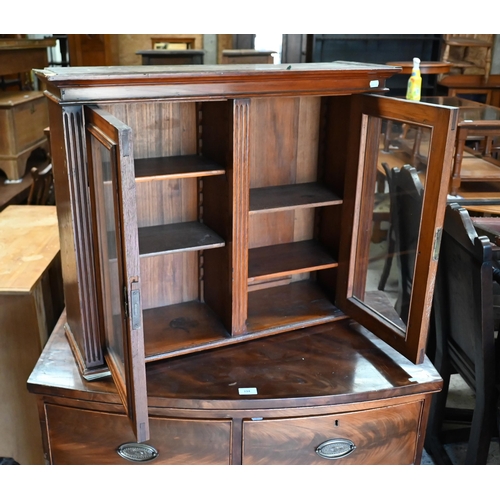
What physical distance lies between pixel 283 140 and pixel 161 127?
370 mm

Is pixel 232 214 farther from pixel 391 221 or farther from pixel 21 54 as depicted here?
pixel 21 54

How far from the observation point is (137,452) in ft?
4.58

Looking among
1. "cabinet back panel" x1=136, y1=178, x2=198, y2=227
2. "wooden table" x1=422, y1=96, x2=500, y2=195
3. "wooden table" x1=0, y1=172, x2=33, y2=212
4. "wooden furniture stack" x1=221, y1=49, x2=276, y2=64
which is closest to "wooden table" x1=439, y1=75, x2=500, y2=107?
"wooden furniture stack" x1=221, y1=49, x2=276, y2=64

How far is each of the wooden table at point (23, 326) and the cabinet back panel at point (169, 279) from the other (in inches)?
14.3

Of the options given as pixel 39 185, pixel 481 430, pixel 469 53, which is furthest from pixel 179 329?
pixel 469 53

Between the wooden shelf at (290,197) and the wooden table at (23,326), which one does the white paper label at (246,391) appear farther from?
the wooden table at (23,326)

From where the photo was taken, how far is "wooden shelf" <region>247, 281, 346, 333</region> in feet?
5.33

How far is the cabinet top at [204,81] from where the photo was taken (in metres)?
1.15

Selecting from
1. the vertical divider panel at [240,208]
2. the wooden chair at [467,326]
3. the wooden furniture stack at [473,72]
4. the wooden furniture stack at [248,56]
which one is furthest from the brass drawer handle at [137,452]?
the wooden furniture stack at [473,72]

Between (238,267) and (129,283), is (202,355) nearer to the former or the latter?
(238,267)

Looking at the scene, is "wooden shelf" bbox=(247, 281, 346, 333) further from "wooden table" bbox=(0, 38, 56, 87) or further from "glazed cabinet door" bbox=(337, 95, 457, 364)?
"wooden table" bbox=(0, 38, 56, 87)

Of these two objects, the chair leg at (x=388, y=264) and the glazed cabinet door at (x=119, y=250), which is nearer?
the glazed cabinet door at (x=119, y=250)

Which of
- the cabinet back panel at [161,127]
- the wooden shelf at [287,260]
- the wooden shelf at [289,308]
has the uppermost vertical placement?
the cabinet back panel at [161,127]

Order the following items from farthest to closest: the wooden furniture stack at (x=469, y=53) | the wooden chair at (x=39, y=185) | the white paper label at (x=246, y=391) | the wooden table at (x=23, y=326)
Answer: the wooden furniture stack at (x=469, y=53), the wooden chair at (x=39, y=185), the wooden table at (x=23, y=326), the white paper label at (x=246, y=391)
